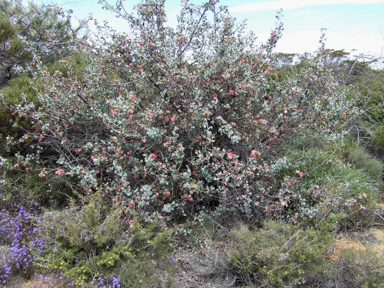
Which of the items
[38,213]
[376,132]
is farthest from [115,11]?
[376,132]

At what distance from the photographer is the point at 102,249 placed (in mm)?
2711

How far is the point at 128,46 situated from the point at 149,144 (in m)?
1.21

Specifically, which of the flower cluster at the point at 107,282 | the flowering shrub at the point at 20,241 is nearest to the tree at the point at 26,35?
the flowering shrub at the point at 20,241

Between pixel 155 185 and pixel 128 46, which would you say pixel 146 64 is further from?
pixel 155 185

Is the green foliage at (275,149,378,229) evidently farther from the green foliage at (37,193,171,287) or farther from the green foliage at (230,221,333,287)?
the green foliage at (37,193,171,287)

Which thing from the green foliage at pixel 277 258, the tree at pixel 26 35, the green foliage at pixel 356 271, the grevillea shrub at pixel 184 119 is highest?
the tree at pixel 26 35

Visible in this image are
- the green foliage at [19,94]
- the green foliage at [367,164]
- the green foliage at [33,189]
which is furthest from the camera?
the green foliage at [367,164]

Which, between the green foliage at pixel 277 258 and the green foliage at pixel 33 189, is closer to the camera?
the green foliage at pixel 277 258

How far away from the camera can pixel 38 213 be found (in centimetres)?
367

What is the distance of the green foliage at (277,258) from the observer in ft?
8.46

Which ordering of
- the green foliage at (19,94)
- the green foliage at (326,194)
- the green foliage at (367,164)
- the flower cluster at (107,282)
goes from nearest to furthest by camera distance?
the flower cluster at (107,282) → the green foliage at (326,194) → the green foliage at (19,94) → the green foliage at (367,164)

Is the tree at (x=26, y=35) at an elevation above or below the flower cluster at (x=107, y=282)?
above

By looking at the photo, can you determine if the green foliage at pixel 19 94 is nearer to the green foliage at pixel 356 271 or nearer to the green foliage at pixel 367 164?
the green foliage at pixel 356 271

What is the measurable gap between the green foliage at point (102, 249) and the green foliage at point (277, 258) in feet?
2.34
